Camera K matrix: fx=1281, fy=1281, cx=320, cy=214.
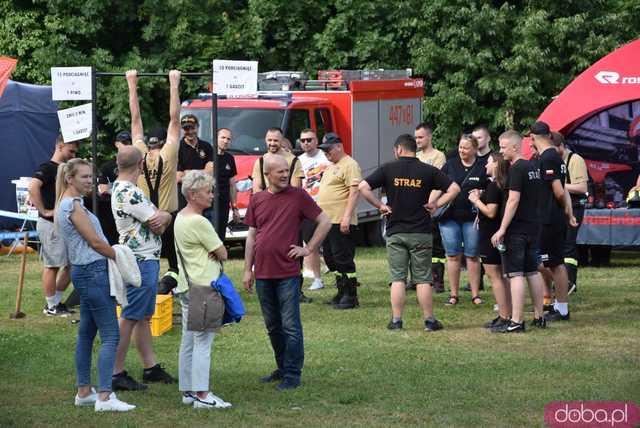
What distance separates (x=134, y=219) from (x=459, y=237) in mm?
4970

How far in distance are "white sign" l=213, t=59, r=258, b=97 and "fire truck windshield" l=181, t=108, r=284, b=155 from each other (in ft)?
20.4

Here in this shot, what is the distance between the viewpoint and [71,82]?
468 inches

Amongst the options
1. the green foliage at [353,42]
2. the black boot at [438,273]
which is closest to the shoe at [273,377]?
the black boot at [438,273]

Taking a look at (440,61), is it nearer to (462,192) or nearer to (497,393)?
(462,192)

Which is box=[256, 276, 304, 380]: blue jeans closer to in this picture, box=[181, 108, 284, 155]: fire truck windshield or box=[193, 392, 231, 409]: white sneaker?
→ box=[193, 392, 231, 409]: white sneaker

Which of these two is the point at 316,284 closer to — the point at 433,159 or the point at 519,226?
the point at 433,159

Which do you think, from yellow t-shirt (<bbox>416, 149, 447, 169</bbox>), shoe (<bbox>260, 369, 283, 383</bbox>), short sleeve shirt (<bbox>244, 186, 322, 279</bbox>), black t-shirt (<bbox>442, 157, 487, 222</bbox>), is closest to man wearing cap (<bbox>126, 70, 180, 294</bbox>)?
short sleeve shirt (<bbox>244, 186, 322, 279</bbox>)

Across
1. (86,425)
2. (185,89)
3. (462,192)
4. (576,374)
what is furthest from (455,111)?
(86,425)

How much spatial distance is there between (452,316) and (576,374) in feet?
9.97

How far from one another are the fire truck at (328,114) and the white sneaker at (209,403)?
9.18m

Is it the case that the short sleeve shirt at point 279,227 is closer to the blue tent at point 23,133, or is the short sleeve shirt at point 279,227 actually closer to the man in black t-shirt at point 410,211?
the man in black t-shirt at point 410,211

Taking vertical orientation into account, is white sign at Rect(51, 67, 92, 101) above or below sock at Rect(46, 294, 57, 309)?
above

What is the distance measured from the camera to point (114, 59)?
24406mm

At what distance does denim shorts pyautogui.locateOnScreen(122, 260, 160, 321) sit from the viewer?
A: 8.61m
